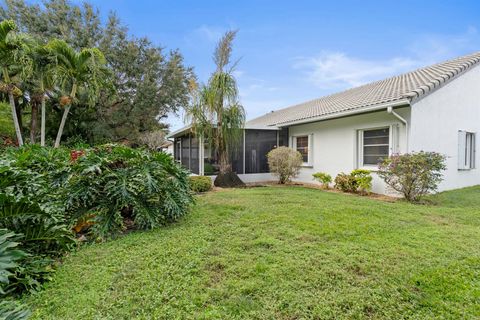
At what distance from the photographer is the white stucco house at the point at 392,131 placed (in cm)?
798

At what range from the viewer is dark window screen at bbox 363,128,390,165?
8578 mm

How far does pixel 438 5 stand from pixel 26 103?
21346 mm

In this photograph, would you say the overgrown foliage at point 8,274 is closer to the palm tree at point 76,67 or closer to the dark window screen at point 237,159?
the dark window screen at point 237,159

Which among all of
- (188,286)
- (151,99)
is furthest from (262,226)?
(151,99)

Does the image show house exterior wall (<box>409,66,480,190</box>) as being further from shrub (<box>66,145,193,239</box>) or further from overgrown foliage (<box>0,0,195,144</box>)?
overgrown foliage (<box>0,0,195,144</box>)

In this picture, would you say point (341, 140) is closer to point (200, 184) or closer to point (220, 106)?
point (220, 106)

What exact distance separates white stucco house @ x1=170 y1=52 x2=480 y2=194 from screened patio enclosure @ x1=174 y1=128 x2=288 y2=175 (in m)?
0.05

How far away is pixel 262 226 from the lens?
4457 millimetres

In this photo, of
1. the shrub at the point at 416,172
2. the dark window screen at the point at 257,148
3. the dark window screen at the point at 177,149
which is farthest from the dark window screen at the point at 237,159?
the shrub at the point at 416,172

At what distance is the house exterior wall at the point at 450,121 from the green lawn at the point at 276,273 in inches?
170

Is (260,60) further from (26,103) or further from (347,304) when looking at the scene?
(26,103)

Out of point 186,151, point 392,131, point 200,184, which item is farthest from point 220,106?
point 392,131

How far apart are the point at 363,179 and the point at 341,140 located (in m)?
2.08

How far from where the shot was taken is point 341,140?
9930 millimetres
